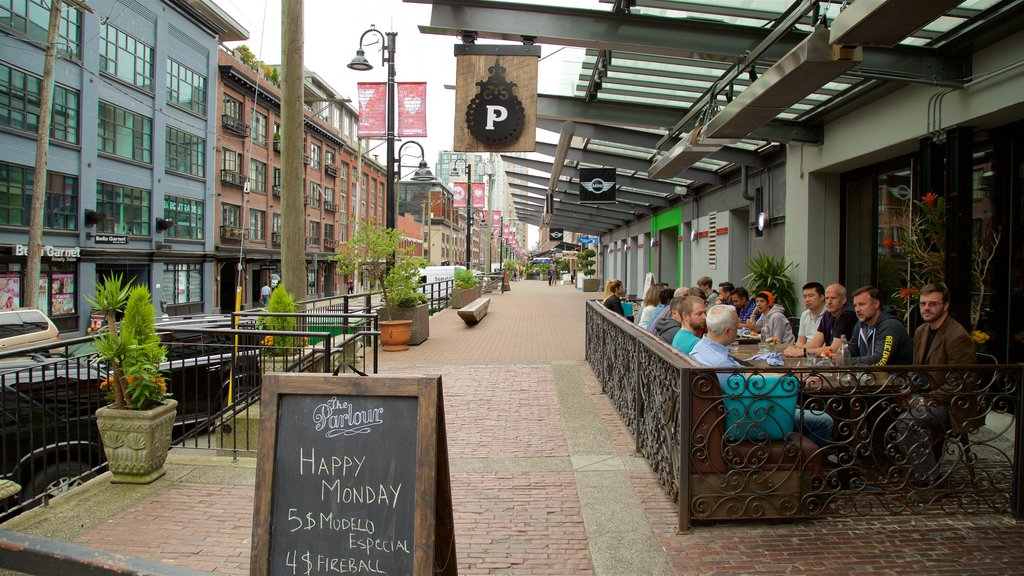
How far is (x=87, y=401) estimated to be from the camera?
21.2 ft

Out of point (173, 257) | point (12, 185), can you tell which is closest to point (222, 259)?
point (173, 257)

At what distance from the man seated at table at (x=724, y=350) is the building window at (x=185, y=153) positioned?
34242 millimetres

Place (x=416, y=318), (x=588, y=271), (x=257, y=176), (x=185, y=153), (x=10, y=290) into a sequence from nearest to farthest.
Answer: (x=416, y=318) < (x=10, y=290) < (x=185, y=153) < (x=257, y=176) < (x=588, y=271)

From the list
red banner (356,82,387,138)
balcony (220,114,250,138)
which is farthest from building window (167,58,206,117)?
red banner (356,82,387,138)

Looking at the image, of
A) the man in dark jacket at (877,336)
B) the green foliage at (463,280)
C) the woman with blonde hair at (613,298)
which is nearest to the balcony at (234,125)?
the green foliage at (463,280)

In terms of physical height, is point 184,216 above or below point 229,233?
above

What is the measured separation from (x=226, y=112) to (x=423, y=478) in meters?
41.6

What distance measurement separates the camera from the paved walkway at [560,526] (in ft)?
12.4

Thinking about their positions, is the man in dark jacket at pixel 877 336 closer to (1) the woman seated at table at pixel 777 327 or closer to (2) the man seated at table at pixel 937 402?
(2) the man seated at table at pixel 937 402

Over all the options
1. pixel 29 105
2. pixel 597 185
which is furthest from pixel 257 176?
pixel 597 185

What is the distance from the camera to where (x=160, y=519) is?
176 inches

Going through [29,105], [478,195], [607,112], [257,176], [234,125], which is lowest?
[607,112]

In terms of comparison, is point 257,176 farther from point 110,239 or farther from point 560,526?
point 560,526

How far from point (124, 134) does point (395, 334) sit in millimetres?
23290
